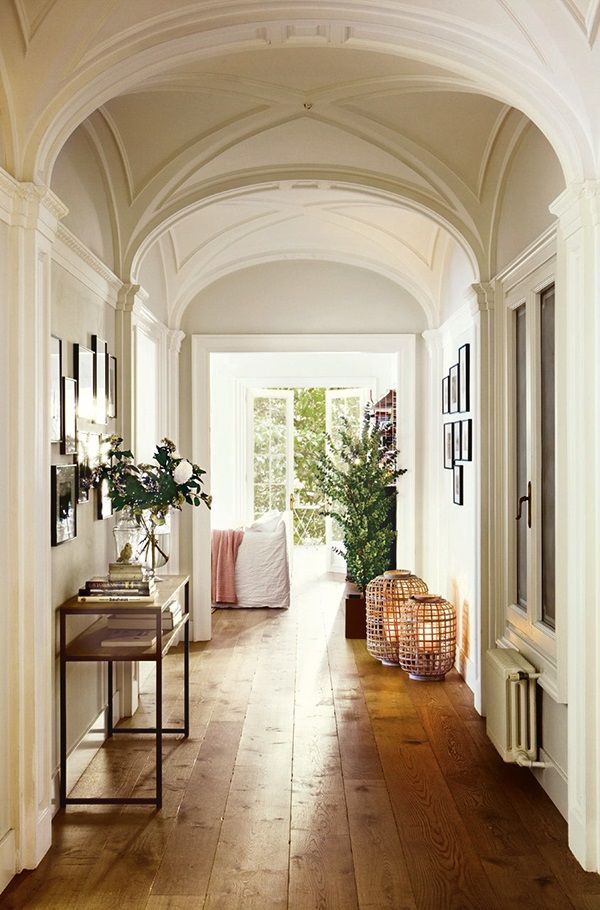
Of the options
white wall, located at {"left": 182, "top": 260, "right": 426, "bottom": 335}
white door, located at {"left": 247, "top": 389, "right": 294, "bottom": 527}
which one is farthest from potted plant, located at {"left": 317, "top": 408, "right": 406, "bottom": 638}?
white door, located at {"left": 247, "top": 389, "right": 294, "bottom": 527}

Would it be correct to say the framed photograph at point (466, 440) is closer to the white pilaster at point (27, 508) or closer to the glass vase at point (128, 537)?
the glass vase at point (128, 537)

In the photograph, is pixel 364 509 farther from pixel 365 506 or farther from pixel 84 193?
pixel 84 193

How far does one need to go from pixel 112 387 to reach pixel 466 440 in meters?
2.30

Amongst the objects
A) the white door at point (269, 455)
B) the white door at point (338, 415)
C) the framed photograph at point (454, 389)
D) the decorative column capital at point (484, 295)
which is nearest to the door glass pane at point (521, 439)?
the decorative column capital at point (484, 295)

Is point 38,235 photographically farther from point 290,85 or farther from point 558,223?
point 558,223

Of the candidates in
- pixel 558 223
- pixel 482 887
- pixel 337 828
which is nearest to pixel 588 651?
pixel 482 887

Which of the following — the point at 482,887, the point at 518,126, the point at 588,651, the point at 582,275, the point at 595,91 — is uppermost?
the point at 518,126

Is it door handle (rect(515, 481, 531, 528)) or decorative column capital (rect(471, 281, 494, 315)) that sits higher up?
decorative column capital (rect(471, 281, 494, 315))

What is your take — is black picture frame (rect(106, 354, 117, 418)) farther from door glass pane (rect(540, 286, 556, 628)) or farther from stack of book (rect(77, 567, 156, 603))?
door glass pane (rect(540, 286, 556, 628))

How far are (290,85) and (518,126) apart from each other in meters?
1.19

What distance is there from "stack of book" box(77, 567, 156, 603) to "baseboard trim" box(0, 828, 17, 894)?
1.07m

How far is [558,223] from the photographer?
354cm

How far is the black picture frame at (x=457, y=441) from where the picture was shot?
599cm

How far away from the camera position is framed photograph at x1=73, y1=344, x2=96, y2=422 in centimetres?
422
